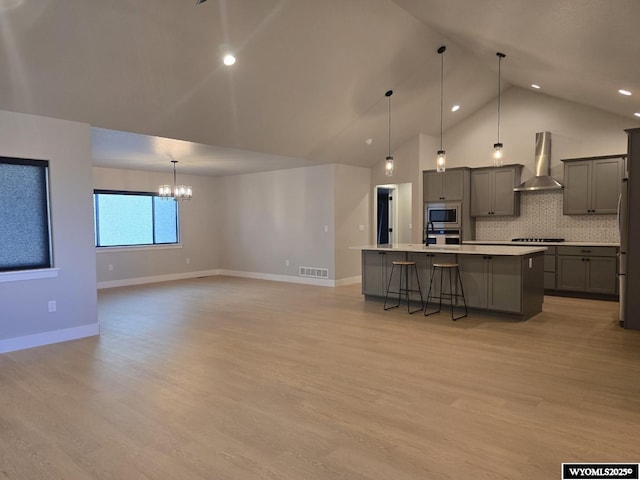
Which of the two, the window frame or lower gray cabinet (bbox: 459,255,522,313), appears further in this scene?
the window frame

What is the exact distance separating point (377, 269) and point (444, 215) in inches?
94.1

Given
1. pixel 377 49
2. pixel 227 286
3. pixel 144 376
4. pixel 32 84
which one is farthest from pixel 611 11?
pixel 227 286

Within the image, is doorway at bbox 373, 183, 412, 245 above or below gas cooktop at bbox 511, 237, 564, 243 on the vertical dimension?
above

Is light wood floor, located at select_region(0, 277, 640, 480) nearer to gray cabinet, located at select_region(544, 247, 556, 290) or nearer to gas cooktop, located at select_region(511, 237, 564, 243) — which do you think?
gray cabinet, located at select_region(544, 247, 556, 290)

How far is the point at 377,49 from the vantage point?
5.56 meters

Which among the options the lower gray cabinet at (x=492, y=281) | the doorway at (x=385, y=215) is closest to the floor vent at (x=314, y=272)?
the doorway at (x=385, y=215)

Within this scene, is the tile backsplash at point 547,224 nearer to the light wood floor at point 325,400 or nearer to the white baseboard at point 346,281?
the light wood floor at point 325,400

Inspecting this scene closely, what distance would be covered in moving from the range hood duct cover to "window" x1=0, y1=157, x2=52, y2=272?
732 cm

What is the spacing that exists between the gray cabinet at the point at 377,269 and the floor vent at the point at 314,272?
72.0 inches

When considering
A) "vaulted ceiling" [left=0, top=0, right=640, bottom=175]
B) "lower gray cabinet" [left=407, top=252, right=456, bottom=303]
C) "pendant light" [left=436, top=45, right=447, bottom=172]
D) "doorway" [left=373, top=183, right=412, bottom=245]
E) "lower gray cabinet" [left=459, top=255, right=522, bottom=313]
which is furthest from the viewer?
"doorway" [left=373, top=183, right=412, bottom=245]

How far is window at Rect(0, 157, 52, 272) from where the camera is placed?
4414mm

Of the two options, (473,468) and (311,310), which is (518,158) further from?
(473,468)

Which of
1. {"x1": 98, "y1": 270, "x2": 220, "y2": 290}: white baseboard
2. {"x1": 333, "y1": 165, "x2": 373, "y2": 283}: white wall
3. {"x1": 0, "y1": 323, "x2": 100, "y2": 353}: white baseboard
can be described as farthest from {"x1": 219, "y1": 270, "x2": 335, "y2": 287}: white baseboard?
{"x1": 0, "y1": 323, "x2": 100, "y2": 353}: white baseboard

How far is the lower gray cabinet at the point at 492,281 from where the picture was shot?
5.29m
